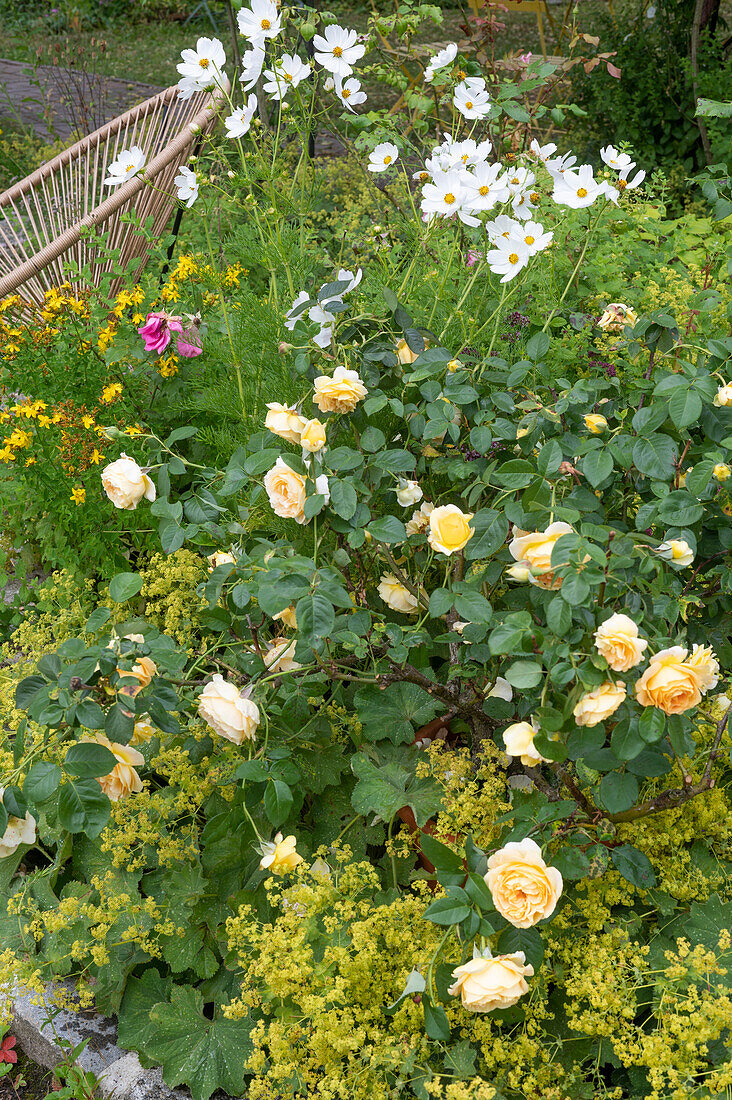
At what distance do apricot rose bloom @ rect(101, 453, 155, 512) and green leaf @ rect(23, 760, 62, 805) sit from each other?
1.44ft

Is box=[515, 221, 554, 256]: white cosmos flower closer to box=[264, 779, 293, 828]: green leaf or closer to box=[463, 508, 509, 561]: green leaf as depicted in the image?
box=[463, 508, 509, 561]: green leaf

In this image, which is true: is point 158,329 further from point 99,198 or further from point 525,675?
point 99,198

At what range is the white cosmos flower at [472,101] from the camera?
5.76 feet

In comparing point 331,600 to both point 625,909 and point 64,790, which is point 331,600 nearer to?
point 64,790

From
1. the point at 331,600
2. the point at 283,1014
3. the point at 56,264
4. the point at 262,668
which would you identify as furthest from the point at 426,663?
the point at 56,264

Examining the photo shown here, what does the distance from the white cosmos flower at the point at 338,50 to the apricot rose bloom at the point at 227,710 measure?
49.0 inches

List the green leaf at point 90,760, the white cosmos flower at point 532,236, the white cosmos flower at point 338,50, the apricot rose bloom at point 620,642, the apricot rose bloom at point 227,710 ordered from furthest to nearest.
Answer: the white cosmos flower at point 338,50
the white cosmos flower at point 532,236
the apricot rose bloom at point 227,710
the green leaf at point 90,760
the apricot rose bloom at point 620,642

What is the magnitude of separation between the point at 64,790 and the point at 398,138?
1453 mm

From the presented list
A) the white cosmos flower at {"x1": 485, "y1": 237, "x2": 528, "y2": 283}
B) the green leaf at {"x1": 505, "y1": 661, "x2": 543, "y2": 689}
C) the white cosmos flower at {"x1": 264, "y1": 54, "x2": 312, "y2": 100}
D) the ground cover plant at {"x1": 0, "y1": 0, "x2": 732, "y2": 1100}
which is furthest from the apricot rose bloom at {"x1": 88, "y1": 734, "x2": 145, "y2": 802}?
the white cosmos flower at {"x1": 264, "y1": 54, "x2": 312, "y2": 100}

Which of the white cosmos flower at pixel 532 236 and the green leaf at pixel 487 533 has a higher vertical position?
the white cosmos flower at pixel 532 236

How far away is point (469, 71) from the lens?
216 cm

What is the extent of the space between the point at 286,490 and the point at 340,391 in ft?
0.55

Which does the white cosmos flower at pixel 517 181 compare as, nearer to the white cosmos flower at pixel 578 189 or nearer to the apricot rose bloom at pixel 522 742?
the white cosmos flower at pixel 578 189

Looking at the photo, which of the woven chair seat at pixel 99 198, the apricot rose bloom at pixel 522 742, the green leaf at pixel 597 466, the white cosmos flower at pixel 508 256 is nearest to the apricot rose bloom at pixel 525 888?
the apricot rose bloom at pixel 522 742
